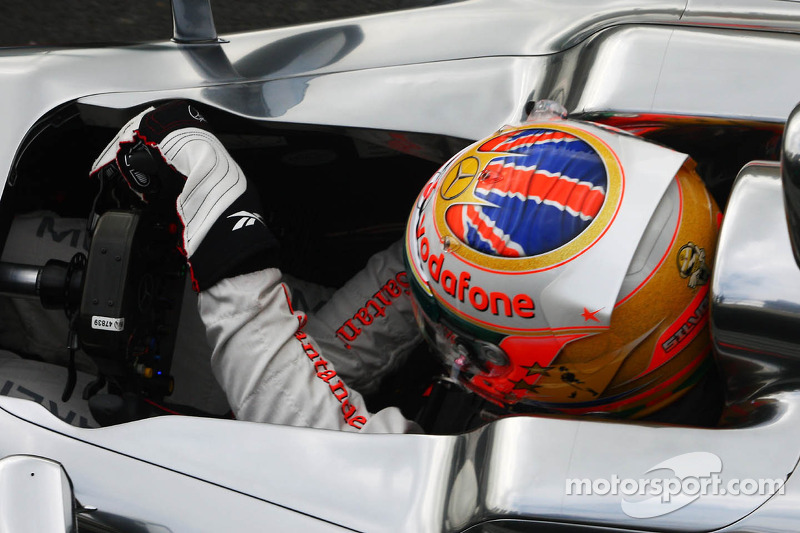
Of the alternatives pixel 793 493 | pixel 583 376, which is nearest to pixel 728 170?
pixel 583 376

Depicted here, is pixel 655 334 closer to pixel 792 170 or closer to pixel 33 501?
pixel 792 170

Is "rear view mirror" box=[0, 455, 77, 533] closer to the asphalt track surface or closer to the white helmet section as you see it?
the white helmet section

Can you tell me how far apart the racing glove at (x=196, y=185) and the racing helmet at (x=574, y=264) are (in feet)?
0.81

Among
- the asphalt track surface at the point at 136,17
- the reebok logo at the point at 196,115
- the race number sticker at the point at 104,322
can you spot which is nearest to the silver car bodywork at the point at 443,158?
the reebok logo at the point at 196,115

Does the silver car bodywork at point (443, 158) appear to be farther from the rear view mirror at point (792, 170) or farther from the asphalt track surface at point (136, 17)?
the asphalt track surface at point (136, 17)

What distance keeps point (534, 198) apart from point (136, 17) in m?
1.63

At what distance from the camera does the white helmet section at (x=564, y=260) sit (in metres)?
0.78

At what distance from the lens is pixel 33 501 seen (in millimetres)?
756

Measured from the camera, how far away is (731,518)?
0.66 meters

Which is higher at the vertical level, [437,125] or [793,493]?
[437,125]

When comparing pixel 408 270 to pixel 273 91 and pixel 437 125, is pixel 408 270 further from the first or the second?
pixel 273 91

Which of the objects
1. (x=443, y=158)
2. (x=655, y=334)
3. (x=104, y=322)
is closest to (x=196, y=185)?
(x=104, y=322)

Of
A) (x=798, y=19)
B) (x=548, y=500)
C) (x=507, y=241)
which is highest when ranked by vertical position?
(x=798, y=19)

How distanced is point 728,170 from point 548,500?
0.53 m
